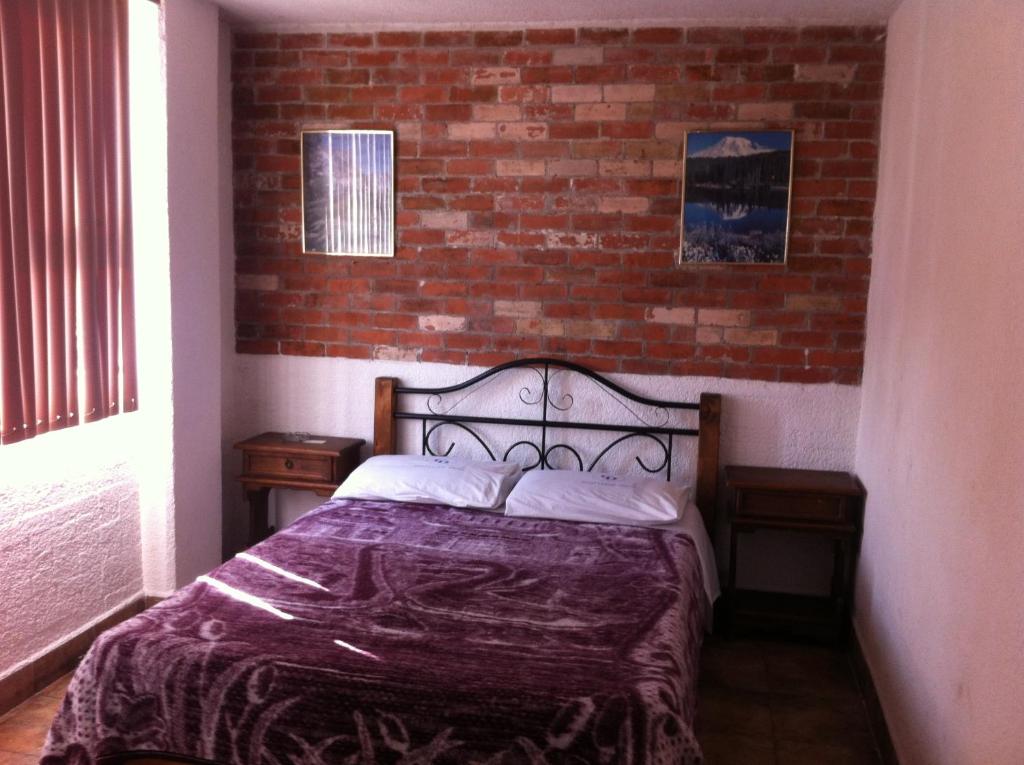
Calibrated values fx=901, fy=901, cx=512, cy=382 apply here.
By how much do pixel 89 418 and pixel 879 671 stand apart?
117 inches

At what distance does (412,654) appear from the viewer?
7.78ft

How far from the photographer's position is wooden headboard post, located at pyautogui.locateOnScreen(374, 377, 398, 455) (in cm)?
420

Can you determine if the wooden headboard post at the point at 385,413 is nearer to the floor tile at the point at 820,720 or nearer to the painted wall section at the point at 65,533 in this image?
the painted wall section at the point at 65,533

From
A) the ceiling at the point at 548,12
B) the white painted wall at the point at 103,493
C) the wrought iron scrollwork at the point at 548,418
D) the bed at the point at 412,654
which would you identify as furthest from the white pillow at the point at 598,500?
the ceiling at the point at 548,12

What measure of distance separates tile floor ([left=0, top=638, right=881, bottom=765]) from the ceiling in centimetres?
259

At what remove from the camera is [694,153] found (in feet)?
12.6

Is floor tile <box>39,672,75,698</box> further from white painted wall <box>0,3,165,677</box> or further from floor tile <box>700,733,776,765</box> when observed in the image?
floor tile <box>700,733,776,765</box>

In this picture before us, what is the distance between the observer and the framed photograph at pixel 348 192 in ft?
13.5

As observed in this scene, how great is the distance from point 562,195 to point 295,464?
1709mm

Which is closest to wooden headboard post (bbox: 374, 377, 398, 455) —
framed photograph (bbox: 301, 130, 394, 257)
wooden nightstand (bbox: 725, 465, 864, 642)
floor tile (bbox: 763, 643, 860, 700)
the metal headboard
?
the metal headboard

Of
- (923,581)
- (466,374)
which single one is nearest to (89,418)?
(466,374)

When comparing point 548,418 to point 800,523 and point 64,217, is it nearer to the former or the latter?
point 800,523

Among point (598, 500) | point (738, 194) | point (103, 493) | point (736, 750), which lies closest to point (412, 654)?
point (736, 750)

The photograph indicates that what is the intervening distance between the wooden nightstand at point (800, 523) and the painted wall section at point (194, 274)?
90.1 inches
